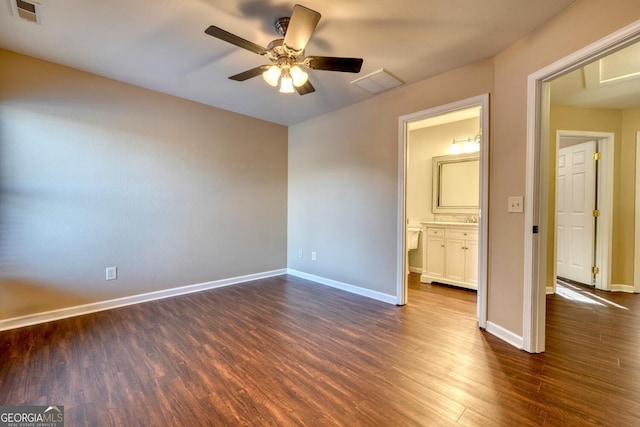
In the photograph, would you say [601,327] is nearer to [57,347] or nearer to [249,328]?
[249,328]

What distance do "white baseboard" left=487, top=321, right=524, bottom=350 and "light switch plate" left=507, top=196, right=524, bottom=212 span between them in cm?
101

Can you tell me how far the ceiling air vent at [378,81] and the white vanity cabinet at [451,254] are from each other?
2.10 m

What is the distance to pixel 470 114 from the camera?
3.97m

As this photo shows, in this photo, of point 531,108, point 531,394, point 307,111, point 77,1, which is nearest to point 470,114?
point 531,108

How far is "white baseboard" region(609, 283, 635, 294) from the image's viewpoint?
359cm

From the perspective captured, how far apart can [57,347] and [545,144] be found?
4.14 m

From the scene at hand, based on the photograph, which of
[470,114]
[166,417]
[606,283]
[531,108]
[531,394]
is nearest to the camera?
[166,417]

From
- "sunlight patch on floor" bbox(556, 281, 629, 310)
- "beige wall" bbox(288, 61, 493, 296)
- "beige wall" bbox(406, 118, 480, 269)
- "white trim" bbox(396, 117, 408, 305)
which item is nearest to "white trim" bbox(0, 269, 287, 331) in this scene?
"beige wall" bbox(288, 61, 493, 296)

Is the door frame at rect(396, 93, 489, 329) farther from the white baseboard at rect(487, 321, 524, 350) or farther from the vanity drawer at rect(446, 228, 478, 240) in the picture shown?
the vanity drawer at rect(446, 228, 478, 240)

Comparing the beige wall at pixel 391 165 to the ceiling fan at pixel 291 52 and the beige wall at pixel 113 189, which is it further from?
the ceiling fan at pixel 291 52

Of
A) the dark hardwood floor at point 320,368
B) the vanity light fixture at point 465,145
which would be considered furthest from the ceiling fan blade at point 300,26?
the vanity light fixture at point 465,145

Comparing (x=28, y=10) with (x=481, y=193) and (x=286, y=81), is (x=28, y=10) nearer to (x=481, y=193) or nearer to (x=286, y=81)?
(x=286, y=81)

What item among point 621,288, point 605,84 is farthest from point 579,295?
point 605,84

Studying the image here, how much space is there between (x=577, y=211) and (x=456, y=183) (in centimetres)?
173
